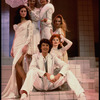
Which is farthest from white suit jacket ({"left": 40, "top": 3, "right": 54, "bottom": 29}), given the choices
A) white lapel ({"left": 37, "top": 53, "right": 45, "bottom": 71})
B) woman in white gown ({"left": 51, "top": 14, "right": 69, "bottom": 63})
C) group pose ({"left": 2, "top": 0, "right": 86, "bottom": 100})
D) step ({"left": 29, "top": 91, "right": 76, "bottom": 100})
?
step ({"left": 29, "top": 91, "right": 76, "bottom": 100})

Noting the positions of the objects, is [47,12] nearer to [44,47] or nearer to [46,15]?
[46,15]

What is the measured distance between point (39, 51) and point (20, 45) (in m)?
0.32

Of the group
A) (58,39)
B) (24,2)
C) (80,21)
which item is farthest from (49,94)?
(80,21)

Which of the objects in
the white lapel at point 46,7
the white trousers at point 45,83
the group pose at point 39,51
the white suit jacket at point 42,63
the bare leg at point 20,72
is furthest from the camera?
the white lapel at point 46,7

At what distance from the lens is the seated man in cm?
186

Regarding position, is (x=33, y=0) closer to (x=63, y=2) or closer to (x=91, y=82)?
(x=63, y=2)

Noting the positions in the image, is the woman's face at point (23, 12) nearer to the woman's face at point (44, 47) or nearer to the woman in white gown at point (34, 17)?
the woman in white gown at point (34, 17)

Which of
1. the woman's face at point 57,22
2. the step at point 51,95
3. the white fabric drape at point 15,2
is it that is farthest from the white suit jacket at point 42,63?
the white fabric drape at point 15,2

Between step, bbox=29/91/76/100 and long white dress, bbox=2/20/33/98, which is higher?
long white dress, bbox=2/20/33/98

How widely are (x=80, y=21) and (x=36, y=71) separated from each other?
3487 mm

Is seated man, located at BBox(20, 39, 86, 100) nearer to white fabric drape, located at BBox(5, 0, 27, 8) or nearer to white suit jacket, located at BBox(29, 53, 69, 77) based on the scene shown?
white suit jacket, located at BBox(29, 53, 69, 77)

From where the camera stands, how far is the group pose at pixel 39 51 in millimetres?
1948

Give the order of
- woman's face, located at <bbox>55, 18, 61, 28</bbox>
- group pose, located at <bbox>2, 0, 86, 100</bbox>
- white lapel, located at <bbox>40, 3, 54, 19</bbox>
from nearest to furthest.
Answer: group pose, located at <bbox>2, 0, 86, 100</bbox>
white lapel, located at <bbox>40, 3, 54, 19</bbox>
woman's face, located at <bbox>55, 18, 61, 28</bbox>

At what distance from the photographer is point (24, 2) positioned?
2.53 meters
